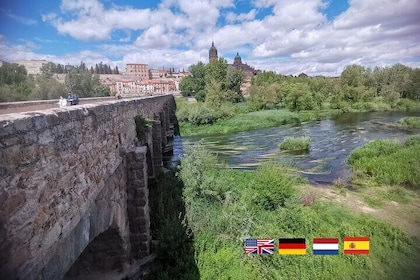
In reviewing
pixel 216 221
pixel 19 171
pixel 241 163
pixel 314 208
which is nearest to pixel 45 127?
pixel 19 171

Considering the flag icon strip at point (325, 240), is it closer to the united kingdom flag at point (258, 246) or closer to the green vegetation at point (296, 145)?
the united kingdom flag at point (258, 246)

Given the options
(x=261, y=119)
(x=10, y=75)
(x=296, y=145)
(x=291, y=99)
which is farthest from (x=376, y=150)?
(x=10, y=75)

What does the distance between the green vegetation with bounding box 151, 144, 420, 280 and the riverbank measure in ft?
69.5

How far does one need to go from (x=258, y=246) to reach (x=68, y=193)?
6.12 meters

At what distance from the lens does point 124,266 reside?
6.76 m

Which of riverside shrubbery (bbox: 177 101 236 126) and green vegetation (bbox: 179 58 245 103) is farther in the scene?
green vegetation (bbox: 179 58 245 103)

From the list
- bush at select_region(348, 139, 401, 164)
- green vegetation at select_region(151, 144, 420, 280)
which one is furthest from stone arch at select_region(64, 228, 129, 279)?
bush at select_region(348, 139, 401, 164)

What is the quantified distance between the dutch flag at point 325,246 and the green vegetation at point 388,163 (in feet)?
22.3

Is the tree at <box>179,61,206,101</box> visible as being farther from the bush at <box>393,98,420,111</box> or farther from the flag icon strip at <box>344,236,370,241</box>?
the flag icon strip at <box>344,236,370,241</box>

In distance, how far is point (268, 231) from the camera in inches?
355

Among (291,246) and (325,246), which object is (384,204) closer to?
(325,246)

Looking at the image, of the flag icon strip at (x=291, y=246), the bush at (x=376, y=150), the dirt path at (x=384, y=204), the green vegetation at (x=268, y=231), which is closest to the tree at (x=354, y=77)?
the bush at (x=376, y=150)

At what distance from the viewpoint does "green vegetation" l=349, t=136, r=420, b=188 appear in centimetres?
1424

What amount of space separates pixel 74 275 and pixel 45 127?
16.7ft
